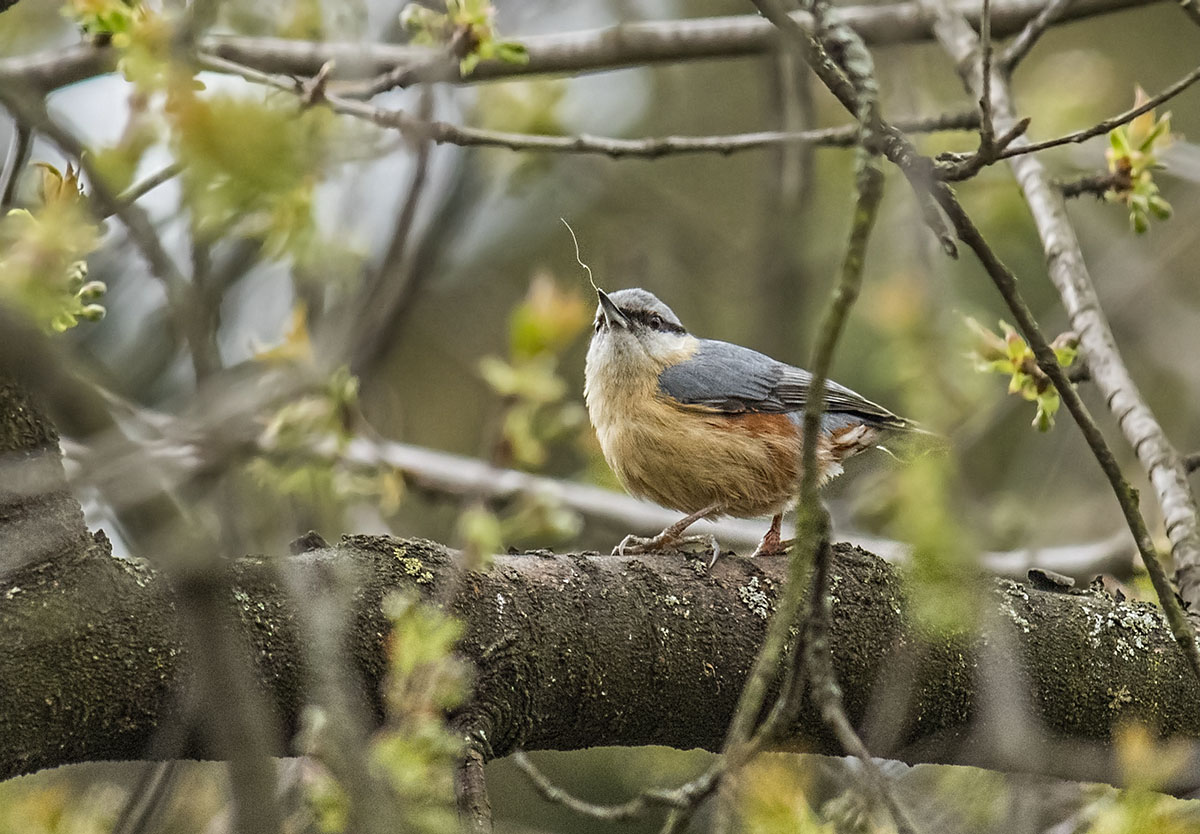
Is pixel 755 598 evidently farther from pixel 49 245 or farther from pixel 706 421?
pixel 49 245

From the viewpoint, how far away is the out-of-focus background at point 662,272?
2641 mm

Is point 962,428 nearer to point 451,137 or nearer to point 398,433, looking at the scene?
point 451,137

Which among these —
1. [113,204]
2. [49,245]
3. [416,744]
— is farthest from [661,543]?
[113,204]

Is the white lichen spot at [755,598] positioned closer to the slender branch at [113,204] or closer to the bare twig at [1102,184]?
the bare twig at [1102,184]

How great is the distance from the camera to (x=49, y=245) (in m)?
1.81

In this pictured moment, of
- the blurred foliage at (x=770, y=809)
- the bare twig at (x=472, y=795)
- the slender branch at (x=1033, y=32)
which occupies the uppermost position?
the slender branch at (x=1033, y=32)

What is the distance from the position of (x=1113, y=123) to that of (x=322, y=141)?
1.60 metres

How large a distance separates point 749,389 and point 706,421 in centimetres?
22

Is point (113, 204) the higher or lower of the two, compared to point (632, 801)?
higher

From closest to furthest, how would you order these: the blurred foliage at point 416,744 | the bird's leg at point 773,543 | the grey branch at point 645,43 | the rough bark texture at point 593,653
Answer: the blurred foliage at point 416,744 → the rough bark texture at point 593,653 → the bird's leg at point 773,543 → the grey branch at point 645,43

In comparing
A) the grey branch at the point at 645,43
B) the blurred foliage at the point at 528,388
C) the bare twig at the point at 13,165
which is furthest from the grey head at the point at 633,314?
the bare twig at the point at 13,165

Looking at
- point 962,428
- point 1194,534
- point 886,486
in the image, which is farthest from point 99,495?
point 962,428

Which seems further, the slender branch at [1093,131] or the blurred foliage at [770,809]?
the slender branch at [1093,131]

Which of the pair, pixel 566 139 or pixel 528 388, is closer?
pixel 528 388
